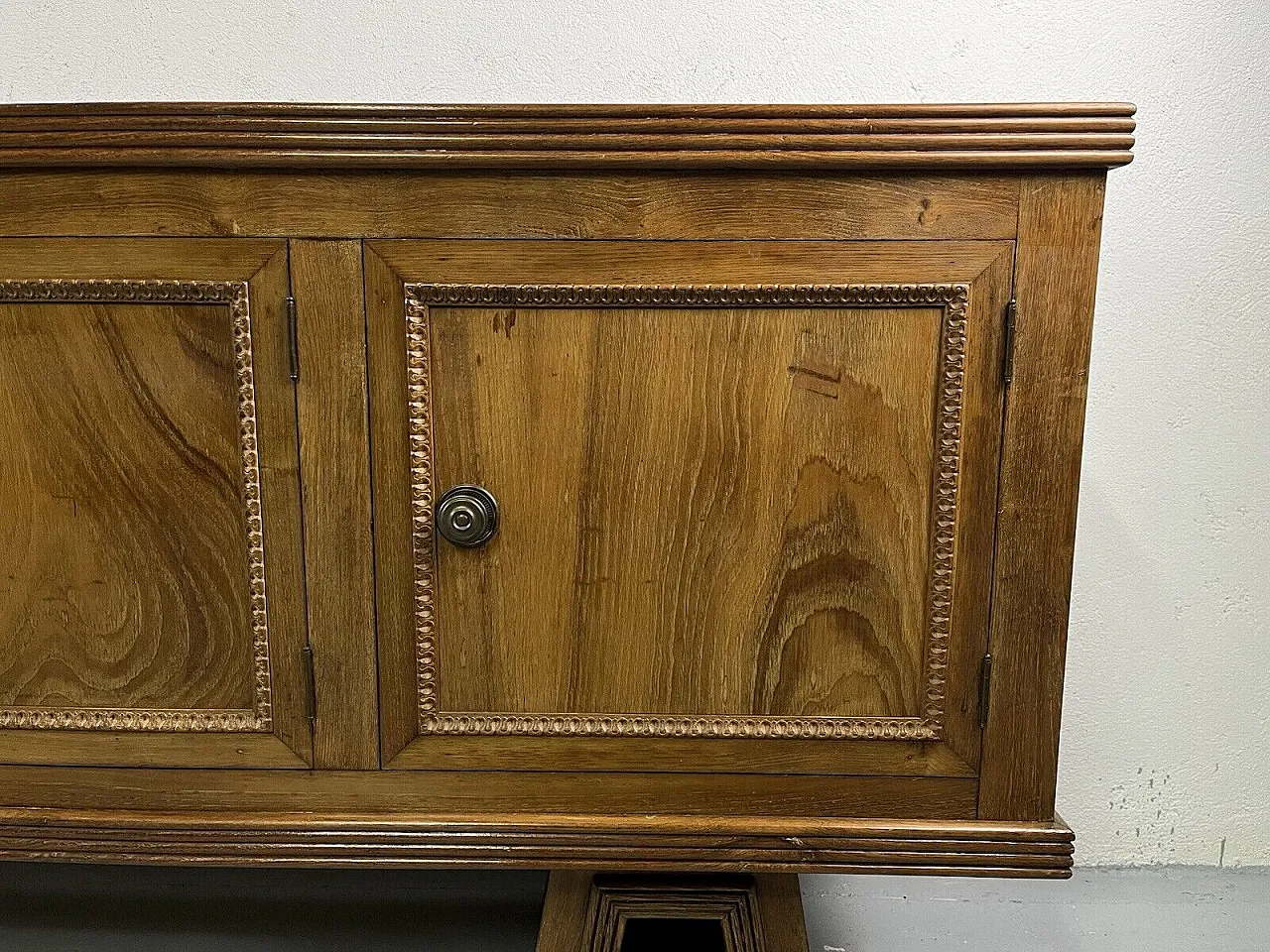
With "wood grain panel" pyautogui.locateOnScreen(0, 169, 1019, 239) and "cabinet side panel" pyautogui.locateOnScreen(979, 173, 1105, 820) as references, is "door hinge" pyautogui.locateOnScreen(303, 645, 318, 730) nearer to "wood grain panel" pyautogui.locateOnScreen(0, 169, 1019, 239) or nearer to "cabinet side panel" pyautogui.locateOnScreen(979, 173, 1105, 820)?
"wood grain panel" pyautogui.locateOnScreen(0, 169, 1019, 239)

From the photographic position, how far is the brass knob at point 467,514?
→ 623 millimetres

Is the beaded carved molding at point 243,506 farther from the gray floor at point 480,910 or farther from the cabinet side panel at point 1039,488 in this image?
the cabinet side panel at point 1039,488

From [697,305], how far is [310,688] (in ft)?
1.27

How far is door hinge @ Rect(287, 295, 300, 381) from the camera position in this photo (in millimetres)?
607

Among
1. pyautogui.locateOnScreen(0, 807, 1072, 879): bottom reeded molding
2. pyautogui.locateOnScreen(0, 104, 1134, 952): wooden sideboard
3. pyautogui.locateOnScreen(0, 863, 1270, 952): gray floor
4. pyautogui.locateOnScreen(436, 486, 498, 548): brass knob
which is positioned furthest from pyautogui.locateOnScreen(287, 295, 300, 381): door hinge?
pyautogui.locateOnScreen(0, 863, 1270, 952): gray floor

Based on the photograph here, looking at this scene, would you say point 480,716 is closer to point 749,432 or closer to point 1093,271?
point 749,432

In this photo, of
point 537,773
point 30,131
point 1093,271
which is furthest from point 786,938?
point 30,131

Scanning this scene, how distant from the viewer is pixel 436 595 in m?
0.64

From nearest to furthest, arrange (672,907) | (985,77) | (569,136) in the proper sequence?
1. (569,136)
2. (672,907)
3. (985,77)

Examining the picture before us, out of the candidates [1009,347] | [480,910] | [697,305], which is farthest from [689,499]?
[480,910]

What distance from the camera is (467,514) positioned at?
62cm

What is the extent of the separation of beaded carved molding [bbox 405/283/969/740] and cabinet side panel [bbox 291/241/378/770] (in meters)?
0.04

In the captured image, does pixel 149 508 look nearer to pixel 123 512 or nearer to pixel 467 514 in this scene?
pixel 123 512

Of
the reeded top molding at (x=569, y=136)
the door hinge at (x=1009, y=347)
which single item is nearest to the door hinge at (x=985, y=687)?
the door hinge at (x=1009, y=347)
